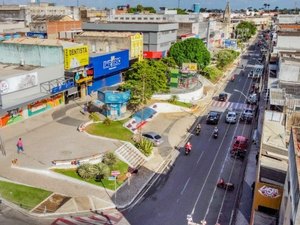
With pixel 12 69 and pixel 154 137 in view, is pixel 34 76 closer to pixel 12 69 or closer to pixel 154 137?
pixel 12 69

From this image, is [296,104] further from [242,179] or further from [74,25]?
[74,25]

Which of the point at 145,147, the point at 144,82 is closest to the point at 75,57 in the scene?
the point at 144,82

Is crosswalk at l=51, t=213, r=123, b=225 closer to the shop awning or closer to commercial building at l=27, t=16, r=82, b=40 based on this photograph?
the shop awning

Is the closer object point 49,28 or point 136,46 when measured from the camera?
point 136,46

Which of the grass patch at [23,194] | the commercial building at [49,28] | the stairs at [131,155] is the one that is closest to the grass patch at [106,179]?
the stairs at [131,155]

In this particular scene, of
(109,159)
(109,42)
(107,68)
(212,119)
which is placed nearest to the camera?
(109,159)

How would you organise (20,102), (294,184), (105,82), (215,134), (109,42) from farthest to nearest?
1. (109,42)
2. (105,82)
3. (215,134)
4. (20,102)
5. (294,184)

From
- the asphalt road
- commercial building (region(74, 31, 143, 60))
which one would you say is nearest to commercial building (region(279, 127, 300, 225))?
the asphalt road
